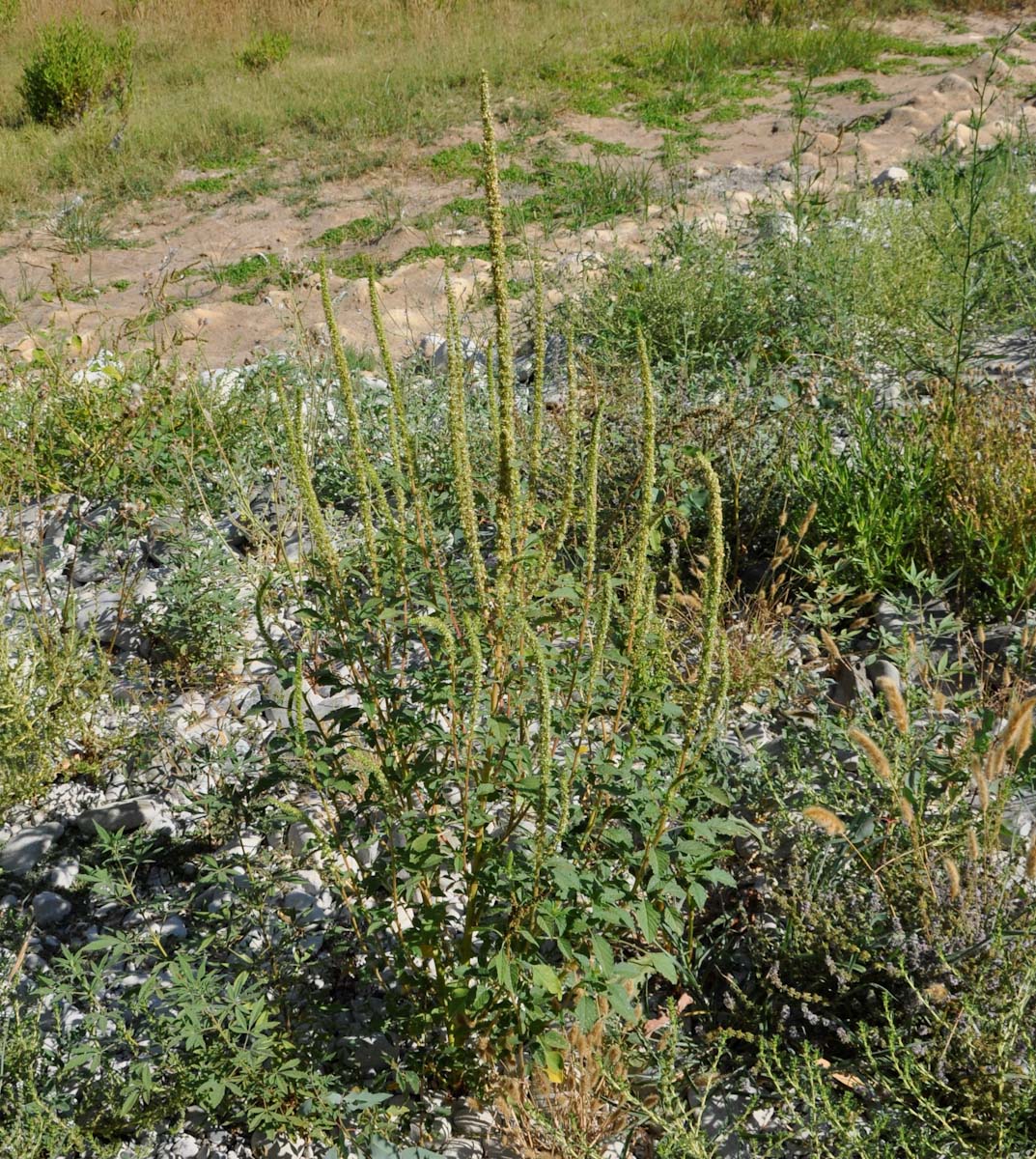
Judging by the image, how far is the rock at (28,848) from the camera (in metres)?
3.18

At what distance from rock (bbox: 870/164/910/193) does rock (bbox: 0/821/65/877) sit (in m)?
7.13

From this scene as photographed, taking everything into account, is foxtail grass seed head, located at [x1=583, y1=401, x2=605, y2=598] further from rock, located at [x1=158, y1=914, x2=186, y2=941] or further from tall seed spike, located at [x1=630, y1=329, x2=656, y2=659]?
rock, located at [x1=158, y1=914, x2=186, y2=941]

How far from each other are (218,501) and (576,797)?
252cm

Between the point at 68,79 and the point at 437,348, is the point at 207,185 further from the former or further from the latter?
the point at 437,348

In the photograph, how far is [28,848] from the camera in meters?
3.21

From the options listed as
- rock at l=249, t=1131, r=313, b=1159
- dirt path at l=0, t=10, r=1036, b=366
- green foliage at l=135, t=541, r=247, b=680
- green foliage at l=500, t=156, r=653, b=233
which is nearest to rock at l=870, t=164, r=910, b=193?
dirt path at l=0, t=10, r=1036, b=366

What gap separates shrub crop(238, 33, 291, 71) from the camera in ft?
46.3

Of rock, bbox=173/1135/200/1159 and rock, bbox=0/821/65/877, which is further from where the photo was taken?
rock, bbox=0/821/65/877

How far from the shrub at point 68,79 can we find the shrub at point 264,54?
182 centimetres

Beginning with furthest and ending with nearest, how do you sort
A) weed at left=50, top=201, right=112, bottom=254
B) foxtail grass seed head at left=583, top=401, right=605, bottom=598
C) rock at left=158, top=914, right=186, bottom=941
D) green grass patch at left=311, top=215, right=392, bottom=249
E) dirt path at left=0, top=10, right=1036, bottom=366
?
weed at left=50, top=201, right=112, bottom=254, green grass patch at left=311, top=215, right=392, bottom=249, dirt path at left=0, top=10, right=1036, bottom=366, rock at left=158, top=914, right=186, bottom=941, foxtail grass seed head at left=583, top=401, right=605, bottom=598

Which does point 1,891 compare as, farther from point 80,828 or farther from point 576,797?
point 576,797

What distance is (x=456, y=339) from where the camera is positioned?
2.21 m

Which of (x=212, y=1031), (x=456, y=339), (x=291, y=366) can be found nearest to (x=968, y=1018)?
(x=212, y=1031)

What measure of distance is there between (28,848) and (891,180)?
25.8ft
